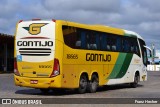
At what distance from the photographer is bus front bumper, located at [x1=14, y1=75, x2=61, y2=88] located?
17578mm

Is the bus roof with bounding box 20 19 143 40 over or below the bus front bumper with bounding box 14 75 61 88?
over

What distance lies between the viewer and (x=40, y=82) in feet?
58.5

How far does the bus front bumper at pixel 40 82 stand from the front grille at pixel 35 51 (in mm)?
1050

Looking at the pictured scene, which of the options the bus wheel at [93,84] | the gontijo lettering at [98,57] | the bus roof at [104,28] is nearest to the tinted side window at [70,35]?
the bus roof at [104,28]

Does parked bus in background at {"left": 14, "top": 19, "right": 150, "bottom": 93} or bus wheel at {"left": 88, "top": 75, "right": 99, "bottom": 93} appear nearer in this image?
parked bus in background at {"left": 14, "top": 19, "right": 150, "bottom": 93}

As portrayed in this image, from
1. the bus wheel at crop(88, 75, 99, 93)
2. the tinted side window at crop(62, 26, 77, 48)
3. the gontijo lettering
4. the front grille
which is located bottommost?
the bus wheel at crop(88, 75, 99, 93)

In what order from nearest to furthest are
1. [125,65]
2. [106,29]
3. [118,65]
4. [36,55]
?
[36,55] → [106,29] → [118,65] → [125,65]

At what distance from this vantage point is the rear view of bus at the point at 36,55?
58.1 ft

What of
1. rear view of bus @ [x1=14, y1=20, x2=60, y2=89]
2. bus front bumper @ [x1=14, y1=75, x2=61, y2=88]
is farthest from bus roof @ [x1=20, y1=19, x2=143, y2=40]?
bus front bumper @ [x1=14, y1=75, x2=61, y2=88]

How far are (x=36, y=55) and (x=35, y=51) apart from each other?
0.17 meters

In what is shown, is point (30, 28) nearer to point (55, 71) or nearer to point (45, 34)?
point (45, 34)

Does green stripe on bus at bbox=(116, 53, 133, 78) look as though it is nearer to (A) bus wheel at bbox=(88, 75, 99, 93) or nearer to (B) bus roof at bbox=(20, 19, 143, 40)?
(B) bus roof at bbox=(20, 19, 143, 40)

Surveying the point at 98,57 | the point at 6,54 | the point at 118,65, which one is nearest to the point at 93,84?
the point at 98,57

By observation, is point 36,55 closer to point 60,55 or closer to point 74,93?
point 60,55
